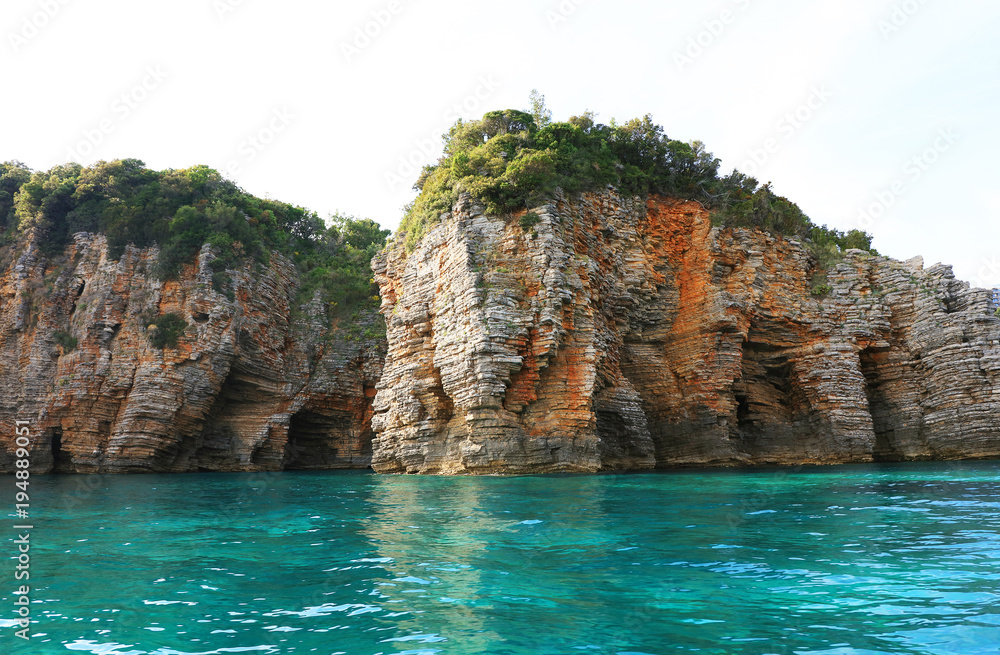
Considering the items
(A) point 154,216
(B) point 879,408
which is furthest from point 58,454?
(B) point 879,408

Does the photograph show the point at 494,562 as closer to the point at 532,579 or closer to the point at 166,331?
A: the point at 532,579

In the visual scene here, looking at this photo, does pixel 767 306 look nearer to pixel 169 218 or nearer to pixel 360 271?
pixel 360 271

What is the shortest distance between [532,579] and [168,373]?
102 feet

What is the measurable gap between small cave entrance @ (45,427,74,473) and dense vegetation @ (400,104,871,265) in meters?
22.0

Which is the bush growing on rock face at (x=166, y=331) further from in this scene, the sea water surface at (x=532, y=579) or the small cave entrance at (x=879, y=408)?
the small cave entrance at (x=879, y=408)

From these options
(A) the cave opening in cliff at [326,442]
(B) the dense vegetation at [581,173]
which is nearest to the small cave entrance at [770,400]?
(B) the dense vegetation at [581,173]

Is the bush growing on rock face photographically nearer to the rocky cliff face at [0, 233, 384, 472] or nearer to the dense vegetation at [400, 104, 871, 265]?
the rocky cliff face at [0, 233, 384, 472]

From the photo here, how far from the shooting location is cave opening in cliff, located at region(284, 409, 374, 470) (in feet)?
121

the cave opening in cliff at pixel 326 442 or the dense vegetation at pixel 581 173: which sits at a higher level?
the dense vegetation at pixel 581 173

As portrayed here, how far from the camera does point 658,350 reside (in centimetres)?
3038

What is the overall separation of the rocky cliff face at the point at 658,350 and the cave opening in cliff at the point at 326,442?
31.5ft

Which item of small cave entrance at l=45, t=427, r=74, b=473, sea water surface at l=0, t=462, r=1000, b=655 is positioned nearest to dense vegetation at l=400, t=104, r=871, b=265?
sea water surface at l=0, t=462, r=1000, b=655

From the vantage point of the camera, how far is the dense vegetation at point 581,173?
27469 millimetres

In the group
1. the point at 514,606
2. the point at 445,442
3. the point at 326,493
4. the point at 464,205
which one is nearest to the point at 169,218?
the point at 464,205
